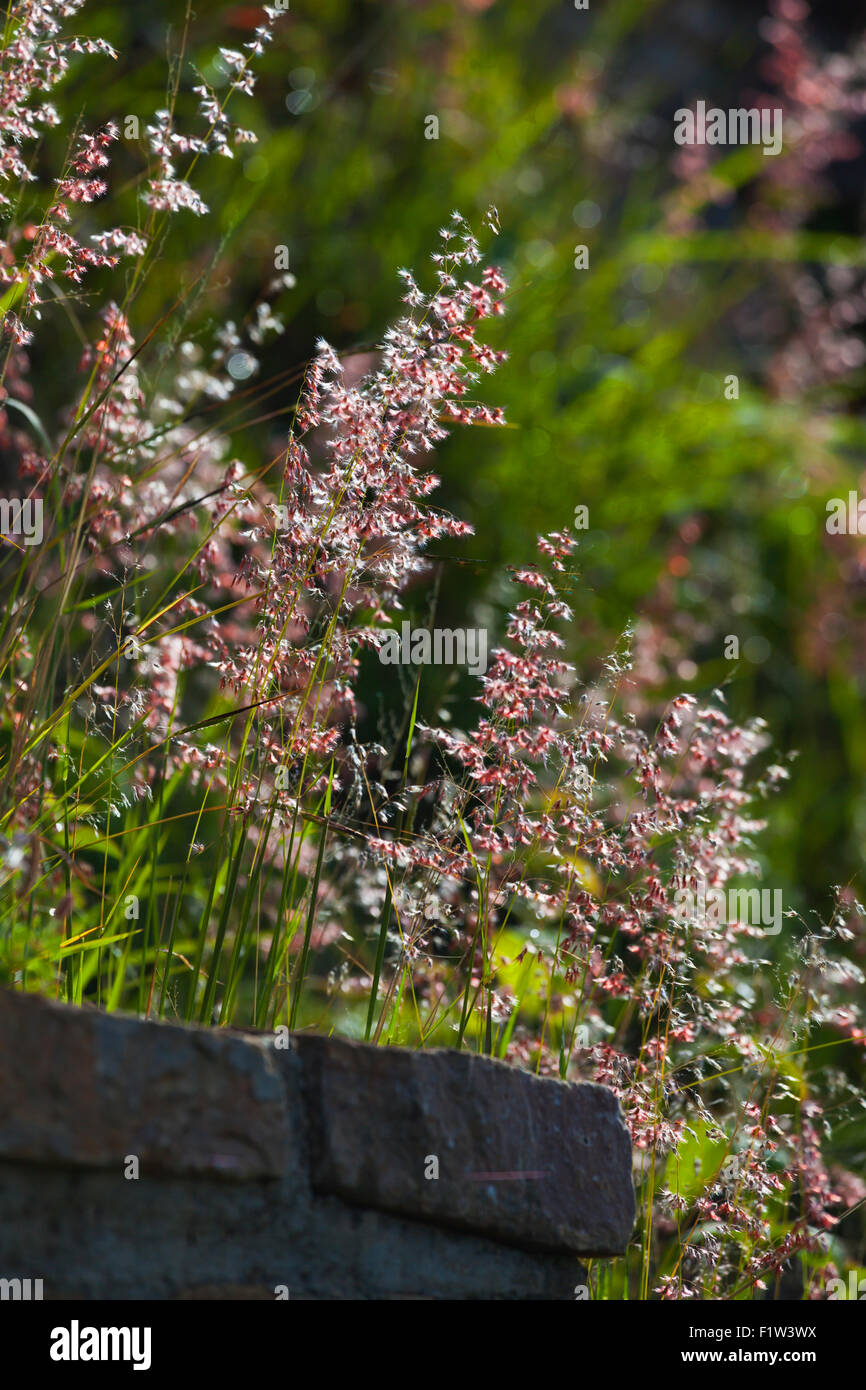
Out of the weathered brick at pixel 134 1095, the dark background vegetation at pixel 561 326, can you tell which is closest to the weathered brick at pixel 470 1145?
the weathered brick at pixel 134 1095

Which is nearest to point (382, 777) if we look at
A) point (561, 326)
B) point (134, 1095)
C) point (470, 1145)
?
point (470, 1145)

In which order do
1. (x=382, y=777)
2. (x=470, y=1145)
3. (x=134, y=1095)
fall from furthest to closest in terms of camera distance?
(x=382, y=777), (x=470, y=1145), (x=134, y=1095)

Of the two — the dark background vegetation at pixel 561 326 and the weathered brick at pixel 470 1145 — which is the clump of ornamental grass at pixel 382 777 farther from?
the dark background vegetation at pixel 561 326

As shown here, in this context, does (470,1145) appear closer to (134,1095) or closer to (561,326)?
(134,1095)

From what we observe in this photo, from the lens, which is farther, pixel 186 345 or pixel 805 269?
pixel 805 269

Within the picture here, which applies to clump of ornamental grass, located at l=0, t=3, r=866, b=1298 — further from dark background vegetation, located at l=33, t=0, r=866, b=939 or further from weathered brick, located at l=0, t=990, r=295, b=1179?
dark background vegetation, located at l=33, t=0, r=866, b=939

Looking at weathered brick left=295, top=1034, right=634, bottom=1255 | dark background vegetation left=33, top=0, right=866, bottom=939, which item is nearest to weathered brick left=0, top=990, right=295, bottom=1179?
weathered brick left=295, top=1034, right=634, bottom=1255

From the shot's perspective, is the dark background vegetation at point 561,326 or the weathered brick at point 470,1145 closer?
the weathered brick at point 470,1145

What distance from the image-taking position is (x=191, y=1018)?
1537 millimetres

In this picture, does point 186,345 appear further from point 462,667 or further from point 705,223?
point 705,223

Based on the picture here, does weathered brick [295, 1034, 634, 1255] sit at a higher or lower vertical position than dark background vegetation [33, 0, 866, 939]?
lower

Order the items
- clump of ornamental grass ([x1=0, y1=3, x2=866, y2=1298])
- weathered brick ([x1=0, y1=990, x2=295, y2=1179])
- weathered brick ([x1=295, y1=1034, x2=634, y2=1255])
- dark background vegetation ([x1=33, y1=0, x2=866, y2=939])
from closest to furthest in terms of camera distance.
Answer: weathered brick ([x1=0, y1=990, x2=295, y2=1179])
weathered brick ([x1=295, y1=1034, x2=634, y2=1255])
clump of ornamental grass ([x1=0, y1=3, x2=866, y2=1298])
dark background vegetation ([x1=33, y1=0, x2=866, y2=939])
